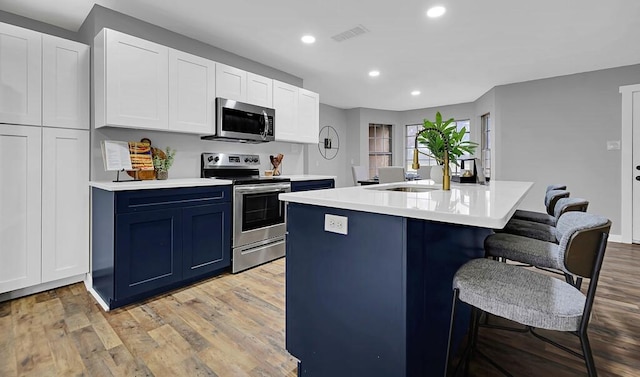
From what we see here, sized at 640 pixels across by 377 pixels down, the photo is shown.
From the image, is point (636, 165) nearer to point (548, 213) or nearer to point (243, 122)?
point (548, 213)

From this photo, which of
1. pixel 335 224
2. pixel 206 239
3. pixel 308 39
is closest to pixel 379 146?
pixel 308 39

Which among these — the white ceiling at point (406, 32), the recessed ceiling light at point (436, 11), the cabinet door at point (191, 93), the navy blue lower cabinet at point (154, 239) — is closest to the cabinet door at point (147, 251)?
the navy blue lower cabinet at point (154, 239)

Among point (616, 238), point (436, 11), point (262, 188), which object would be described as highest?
point (436, 11)

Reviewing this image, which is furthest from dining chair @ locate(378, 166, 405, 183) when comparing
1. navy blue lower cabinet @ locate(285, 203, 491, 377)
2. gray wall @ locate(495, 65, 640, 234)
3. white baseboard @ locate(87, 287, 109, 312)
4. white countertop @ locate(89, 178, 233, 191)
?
white baseboard @ locate(87, 287, 109, 312)

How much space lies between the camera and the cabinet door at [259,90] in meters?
3.63

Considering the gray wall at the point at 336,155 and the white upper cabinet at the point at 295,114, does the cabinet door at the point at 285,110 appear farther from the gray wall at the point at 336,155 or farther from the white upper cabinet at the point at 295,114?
the gray wall at the point at 336,155

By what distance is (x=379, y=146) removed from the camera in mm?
7934

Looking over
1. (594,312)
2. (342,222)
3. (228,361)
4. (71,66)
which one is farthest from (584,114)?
(71,66)

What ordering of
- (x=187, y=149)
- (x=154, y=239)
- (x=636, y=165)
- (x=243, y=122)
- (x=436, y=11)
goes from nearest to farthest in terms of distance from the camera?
(x=154, y=239), (x=436, y=11), (x=187, y=149), (x=243, y=122), (x=636, y=165)

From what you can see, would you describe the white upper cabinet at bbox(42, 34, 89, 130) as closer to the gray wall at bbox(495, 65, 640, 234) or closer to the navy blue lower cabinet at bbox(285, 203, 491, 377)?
the navy blue lower cabinet at bbox(285, 203, 491, 377)

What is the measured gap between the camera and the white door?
4188mm

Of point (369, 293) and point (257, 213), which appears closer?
point (369, 293)

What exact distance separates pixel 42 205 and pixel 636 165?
266 inches

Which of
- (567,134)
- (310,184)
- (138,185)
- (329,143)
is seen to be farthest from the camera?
(329,143)
